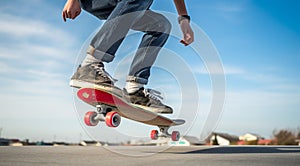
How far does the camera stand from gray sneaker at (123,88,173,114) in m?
3.53

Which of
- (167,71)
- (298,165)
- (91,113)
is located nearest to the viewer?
(298,165)

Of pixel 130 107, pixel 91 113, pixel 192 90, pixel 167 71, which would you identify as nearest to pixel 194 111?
pixel 192 90

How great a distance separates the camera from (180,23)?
136 inches

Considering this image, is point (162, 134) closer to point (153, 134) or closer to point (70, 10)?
point (153, 134)

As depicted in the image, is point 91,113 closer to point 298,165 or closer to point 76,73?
point 76,73

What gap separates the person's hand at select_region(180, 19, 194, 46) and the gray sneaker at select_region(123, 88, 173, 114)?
2.31ft

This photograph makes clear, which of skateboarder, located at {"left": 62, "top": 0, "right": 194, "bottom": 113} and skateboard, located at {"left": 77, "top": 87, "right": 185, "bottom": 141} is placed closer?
skateboarder, located at {"left": 62, "top": 0, "right": 194, "bottom": 113}

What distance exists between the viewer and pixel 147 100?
3625 millimetres

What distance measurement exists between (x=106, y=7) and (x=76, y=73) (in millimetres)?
767

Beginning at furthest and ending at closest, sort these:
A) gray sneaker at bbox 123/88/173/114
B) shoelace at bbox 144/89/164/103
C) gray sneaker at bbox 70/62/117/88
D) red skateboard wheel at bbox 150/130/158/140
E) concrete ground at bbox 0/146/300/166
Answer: red skateboard wheel at bbox 150/130/158/140, shoelace at bbox 144/89/164/103, gray sneaker at bbox 123/88/173/114, gray sneaker at bbox 70/62/117/88, concrete ground at bbox 0/146/300/166

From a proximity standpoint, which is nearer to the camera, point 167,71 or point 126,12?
point 126,12

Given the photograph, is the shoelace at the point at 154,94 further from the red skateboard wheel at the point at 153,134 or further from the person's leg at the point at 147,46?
the red skateboard wheel at the point at 153,134

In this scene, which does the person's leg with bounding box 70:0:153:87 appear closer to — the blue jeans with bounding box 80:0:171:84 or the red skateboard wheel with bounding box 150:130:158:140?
the blue jeans with bounding box 80:0:171:84

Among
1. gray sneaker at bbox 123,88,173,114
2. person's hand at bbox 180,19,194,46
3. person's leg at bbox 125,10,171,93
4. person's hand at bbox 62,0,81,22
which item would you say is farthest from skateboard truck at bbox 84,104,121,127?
person's hand at bbox 180,19,194,46
